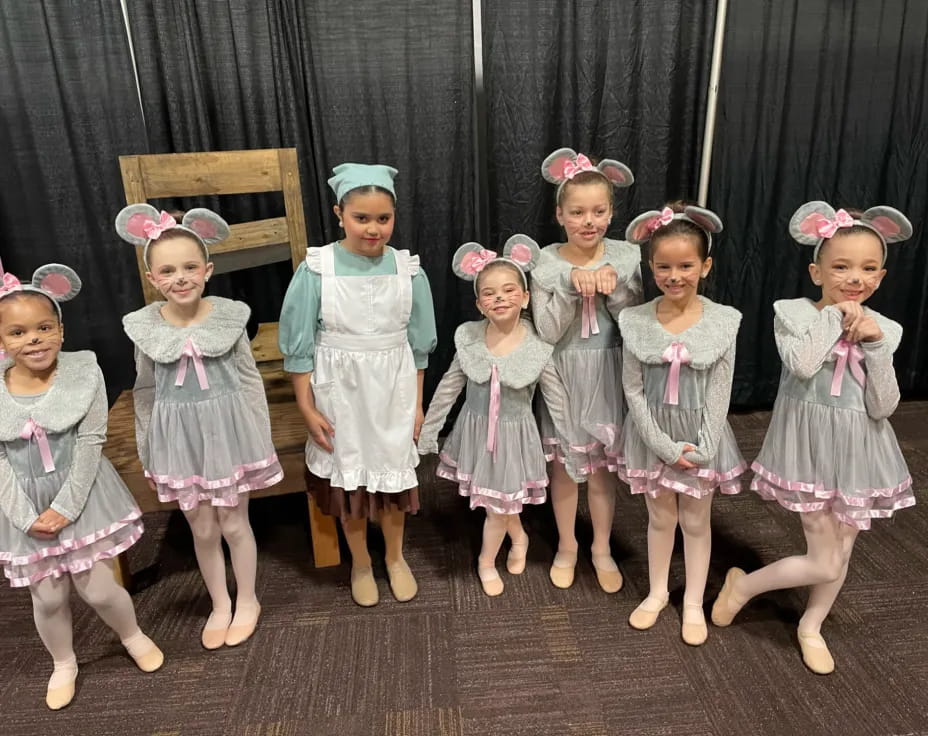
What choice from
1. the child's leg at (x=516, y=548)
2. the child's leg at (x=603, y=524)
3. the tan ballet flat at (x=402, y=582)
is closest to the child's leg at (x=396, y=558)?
the tan ballet flat at (x=402, y=582)

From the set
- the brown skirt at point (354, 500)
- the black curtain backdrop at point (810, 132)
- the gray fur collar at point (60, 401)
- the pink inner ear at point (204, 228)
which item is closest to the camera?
the gray fur collar at point (60, 401)

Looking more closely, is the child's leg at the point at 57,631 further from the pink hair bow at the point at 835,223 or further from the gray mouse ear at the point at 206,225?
the pink hair bow at the point at 835,223

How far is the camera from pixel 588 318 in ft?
6.01

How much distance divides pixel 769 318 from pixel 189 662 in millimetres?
2873

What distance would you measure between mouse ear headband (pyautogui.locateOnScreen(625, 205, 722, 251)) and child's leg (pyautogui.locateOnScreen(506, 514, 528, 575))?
3.14ft

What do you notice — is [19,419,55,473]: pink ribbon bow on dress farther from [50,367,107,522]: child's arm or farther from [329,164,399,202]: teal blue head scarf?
[329,164,399,202]: teal blue head scarf

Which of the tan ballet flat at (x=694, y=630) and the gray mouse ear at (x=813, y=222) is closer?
Result: the gray mouse ear at (x=813, y=222)

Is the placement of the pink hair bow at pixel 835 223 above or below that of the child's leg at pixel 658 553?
above

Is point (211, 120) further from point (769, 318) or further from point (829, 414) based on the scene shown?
point (769, 318)

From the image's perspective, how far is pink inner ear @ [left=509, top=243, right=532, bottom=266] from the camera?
180cm

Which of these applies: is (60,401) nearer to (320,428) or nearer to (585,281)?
(320,428)

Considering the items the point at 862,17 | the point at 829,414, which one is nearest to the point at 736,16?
the point at 862,17

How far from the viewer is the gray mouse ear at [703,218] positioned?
160cm

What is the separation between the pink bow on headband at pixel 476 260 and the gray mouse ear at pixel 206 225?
0.61m
